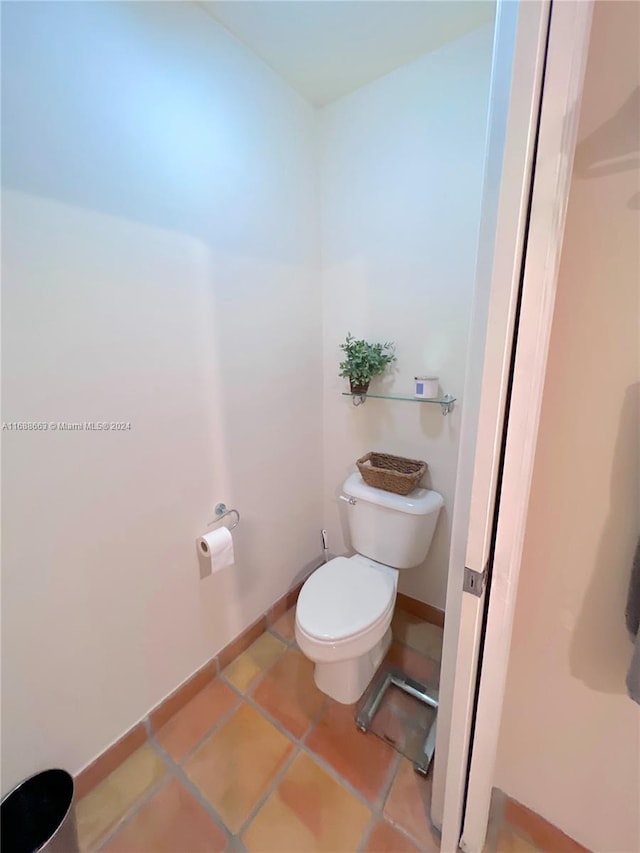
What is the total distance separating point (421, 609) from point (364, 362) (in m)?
1.32

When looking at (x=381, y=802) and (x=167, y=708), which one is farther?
(x=167, y=708)

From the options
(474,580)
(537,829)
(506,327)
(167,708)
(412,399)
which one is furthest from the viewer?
(412,399)

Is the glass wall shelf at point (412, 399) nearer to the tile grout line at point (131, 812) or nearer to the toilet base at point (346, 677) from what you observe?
the toilet base at point (346, 677)

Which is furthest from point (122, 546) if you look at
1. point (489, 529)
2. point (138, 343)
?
point (489, 529)

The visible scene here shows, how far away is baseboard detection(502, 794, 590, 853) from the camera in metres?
0.96

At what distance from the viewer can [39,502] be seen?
3.06 ft

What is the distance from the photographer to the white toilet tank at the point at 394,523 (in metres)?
1.49

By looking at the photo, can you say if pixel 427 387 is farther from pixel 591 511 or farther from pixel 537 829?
pixel 537 829

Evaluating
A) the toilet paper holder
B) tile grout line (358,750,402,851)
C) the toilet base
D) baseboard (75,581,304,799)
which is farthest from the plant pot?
tile grout line (358,750,402,851)

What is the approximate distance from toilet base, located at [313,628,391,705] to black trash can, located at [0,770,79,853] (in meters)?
0.83

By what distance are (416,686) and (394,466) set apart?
3.05 feet

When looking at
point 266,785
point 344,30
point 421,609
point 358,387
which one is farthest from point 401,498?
point 344,30

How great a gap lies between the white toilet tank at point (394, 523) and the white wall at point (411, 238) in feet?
0.46

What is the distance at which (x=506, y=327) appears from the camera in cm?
56
